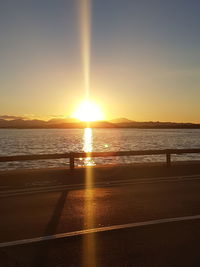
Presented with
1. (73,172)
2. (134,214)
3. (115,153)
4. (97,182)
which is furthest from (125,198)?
(115,153)

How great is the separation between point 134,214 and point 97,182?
476cm

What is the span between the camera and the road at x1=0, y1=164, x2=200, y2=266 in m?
5.18

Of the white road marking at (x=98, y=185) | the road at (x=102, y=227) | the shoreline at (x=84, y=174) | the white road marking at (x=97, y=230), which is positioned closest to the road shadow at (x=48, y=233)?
the road at (x=102, y=227)

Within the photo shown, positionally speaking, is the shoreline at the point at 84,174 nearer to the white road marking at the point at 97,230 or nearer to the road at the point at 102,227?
the road at the point at 102,227

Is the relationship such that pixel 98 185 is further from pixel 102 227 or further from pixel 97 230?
pixel 97 230

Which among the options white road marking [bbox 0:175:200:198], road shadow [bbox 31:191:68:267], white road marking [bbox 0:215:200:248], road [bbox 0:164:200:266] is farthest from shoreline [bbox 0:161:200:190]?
white road marking [bbox 0:215:200:248]

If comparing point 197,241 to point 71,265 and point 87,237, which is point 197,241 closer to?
point 87,237

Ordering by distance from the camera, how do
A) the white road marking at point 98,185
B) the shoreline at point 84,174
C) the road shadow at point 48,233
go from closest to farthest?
the road shadow at point 48,233 < the white road marking at point 98,185 < the shoreline at point 84,174

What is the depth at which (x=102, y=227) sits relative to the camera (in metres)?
6.64

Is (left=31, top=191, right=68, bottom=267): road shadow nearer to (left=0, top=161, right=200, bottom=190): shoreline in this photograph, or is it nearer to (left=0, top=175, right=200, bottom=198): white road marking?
(left=0, top=175, right=200, bottom=198): white road marking

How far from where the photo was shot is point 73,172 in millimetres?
14195

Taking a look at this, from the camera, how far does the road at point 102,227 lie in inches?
204

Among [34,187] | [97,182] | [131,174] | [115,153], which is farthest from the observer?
[115,153]

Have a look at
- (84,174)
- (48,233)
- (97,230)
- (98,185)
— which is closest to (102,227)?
(97,230)
